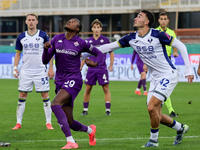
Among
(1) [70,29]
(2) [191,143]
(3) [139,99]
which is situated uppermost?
(1) [70,29]

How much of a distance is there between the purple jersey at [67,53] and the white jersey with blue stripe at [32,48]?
2156 millimetres

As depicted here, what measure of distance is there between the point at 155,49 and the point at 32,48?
3.17m

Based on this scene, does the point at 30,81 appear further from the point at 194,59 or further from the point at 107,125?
the point at 194,59

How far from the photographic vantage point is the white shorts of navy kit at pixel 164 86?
23.8ft

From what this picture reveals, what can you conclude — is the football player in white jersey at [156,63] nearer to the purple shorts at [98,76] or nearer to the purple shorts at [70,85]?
the purple shorts at [70,85]

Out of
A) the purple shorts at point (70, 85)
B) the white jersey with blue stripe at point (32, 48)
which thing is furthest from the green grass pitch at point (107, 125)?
the white jersey with blue stripe at point (32, 48)

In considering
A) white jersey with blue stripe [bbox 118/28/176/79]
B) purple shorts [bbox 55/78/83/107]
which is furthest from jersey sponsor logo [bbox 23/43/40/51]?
white jersey with blue stripe [bbox 118/28/176/79]

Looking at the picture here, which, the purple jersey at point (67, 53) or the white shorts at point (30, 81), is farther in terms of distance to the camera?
the white shorts at point (30, 81)

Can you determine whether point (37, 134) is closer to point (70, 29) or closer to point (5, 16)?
point (70, 29)

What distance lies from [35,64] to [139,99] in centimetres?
720

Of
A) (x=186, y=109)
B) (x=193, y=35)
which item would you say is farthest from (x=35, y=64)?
(x=193, y=35)

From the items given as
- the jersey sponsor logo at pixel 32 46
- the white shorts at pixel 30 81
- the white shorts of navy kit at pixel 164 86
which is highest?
the jersey sponsor logo at pixel 32 46

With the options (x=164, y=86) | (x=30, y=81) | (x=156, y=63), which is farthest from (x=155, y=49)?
(x=30, y=81)

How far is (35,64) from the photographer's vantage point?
9625 mm
